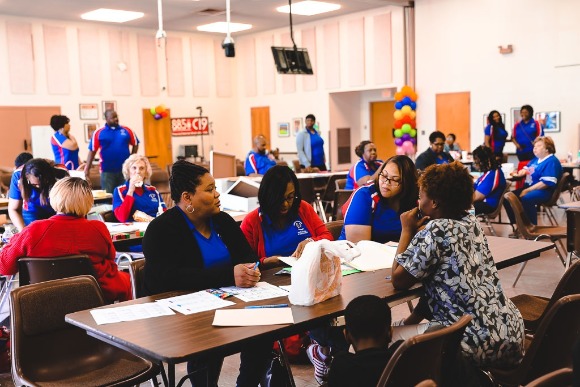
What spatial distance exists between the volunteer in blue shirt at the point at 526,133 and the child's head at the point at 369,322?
10.1 m

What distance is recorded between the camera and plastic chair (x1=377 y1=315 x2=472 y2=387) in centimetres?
206

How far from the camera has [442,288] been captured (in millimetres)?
2635

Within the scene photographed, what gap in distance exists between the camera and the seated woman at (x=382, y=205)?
3992mm

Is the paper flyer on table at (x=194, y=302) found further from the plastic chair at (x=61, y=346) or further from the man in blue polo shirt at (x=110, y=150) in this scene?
the man in blue polo shirt at (x=110, y=150)

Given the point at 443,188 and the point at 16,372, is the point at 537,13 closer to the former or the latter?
the point at 443,188

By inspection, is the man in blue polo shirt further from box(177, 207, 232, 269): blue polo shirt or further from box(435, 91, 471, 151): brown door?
box(435, 91, 471, 151): brown door

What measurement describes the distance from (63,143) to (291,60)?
439 cm

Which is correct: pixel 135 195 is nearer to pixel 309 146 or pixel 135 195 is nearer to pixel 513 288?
pixel 513 288

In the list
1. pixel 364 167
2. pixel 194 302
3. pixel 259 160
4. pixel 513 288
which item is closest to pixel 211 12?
pixel 259 160

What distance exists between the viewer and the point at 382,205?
4.06 metres

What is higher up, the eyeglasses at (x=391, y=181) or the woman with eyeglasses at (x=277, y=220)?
the eyeglasses at (x=391, y=181)

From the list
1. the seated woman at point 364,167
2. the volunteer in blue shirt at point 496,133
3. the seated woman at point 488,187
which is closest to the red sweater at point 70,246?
the seated woman at point 364,167

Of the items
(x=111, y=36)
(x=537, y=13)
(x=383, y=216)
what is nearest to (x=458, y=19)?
(x=537, y=13)

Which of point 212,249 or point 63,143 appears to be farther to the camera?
point 63,143
